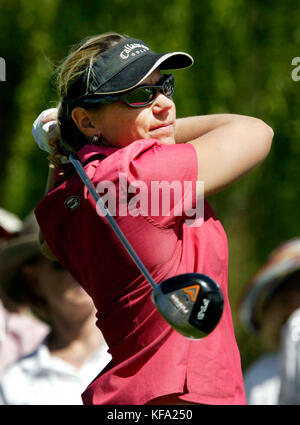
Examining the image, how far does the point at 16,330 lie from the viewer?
5.30m

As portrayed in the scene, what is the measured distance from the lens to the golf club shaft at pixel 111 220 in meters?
2.19

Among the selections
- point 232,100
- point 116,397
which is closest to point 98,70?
point 116,397

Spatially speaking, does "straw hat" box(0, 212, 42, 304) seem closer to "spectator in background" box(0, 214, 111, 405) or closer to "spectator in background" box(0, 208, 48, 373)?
"spectator in background" box(0, 214, 111, 405)

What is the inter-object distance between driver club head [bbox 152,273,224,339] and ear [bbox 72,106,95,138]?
1.98 feet

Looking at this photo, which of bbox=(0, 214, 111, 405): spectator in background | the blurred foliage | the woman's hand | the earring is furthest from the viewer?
the blurred foliage

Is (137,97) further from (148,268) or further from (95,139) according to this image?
(148,268)

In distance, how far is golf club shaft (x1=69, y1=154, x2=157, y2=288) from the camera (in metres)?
2.19

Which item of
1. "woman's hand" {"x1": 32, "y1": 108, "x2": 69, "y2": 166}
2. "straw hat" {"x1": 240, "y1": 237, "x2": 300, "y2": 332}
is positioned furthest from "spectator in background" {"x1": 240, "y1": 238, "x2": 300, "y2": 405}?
"woman's hand" {"x1": 32, "y1": 108, "x2": 69, "y2": 166}

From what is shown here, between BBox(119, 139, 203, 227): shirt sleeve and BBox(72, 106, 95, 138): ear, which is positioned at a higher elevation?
BBox(72, 106, 95, 138): ear

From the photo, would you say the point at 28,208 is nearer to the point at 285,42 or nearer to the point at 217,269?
the point at 285,42

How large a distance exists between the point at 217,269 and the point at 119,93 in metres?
0.55

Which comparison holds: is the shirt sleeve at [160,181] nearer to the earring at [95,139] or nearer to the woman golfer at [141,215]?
the woman golfer at [141,215]

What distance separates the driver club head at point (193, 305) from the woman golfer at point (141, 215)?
8.0 inches

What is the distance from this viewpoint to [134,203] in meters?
2.27
